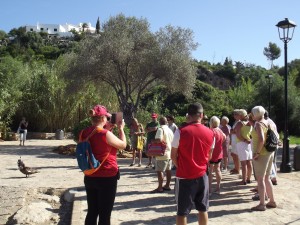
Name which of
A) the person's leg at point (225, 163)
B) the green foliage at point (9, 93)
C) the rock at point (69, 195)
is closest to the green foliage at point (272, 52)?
the green foliage at point (9, 93)

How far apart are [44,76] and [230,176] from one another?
64.7 feet

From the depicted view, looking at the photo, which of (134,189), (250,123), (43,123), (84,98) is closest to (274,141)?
(250,123)

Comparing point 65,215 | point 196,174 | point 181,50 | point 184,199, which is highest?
point 181,50

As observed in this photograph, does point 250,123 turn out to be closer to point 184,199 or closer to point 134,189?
point 134,189

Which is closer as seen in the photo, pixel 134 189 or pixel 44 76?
pixel 134 189

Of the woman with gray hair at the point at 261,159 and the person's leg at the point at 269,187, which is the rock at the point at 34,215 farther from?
the person's leg at the point at 269,187

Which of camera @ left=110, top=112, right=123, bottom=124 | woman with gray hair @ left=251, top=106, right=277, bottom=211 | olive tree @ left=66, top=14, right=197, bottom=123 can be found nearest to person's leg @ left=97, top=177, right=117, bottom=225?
camera @ left=110, top=112, right=123, bottom=124

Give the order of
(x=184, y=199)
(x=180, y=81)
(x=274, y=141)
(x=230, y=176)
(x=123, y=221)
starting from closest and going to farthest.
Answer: (x=184, y=199)
(x=123, y=221)
(x=274, y=141)
(x=230, y=176)
(x=180, y=81)

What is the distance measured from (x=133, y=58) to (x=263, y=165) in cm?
1403

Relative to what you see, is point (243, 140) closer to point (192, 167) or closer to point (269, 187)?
point (269, 187)

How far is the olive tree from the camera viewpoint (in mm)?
19531

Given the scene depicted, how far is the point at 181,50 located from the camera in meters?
20.3

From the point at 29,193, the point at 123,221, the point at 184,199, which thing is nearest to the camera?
the point at 184,199

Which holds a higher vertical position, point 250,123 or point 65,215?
point 250,123
